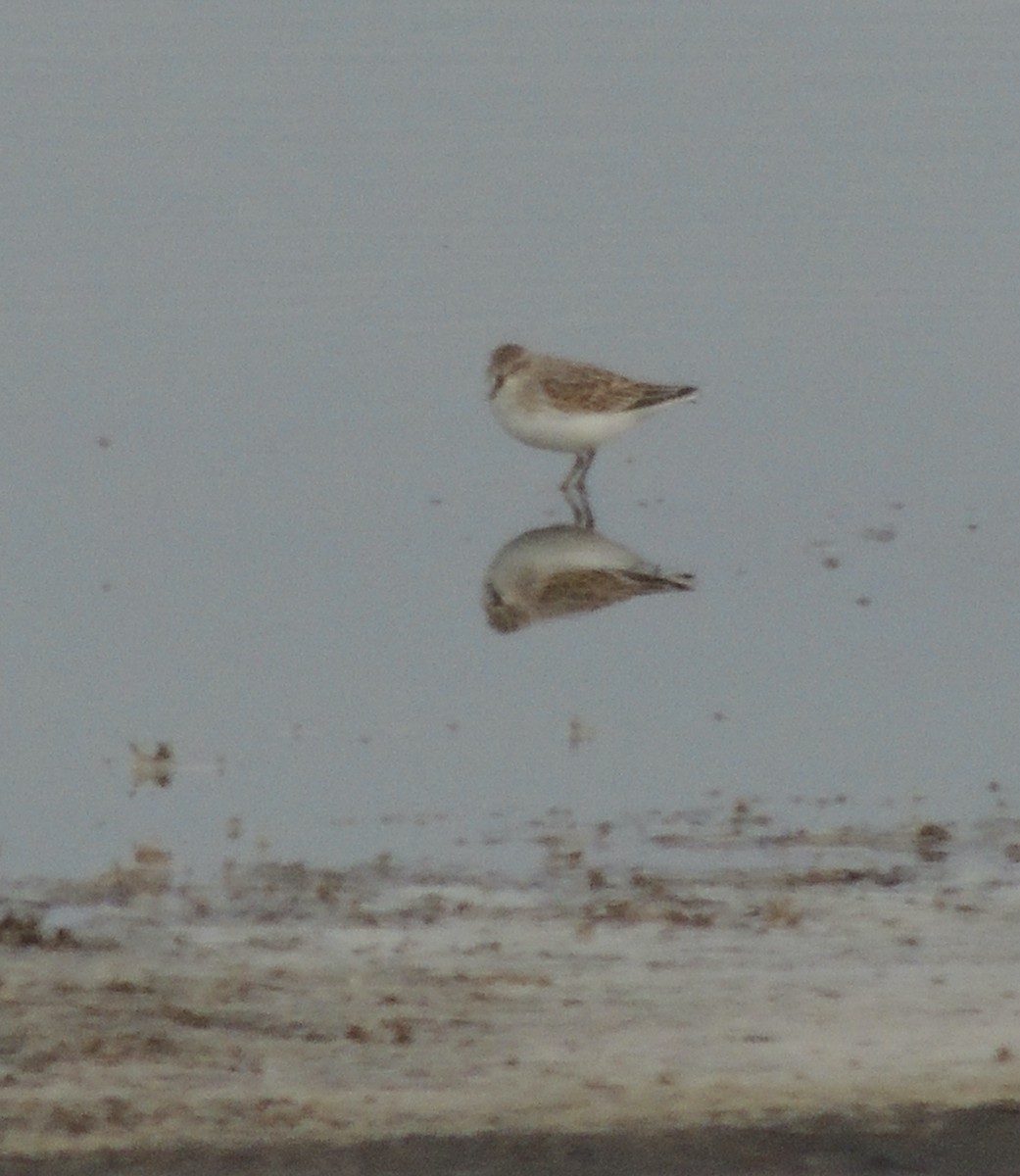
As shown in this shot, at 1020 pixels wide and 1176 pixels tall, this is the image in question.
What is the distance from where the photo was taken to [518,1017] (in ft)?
30.1

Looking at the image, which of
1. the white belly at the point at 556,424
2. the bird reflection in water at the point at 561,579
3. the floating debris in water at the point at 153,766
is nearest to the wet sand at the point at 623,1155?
the floating debris in water at the point at 153,766

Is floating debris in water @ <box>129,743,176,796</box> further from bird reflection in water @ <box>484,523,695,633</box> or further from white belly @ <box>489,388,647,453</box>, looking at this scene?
white belly @ <box>489,388,647,453</box>

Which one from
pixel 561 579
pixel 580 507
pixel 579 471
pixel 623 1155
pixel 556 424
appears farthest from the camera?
pixel 579 471

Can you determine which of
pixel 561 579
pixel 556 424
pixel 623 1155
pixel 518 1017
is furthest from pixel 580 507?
pixel 623 1155

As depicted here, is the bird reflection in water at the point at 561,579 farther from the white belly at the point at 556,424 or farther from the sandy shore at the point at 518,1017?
the sandy shore at the point at 518,1017

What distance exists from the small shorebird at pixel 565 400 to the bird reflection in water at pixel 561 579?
120cm

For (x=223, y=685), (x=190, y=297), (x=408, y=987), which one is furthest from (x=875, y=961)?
(x=190, y=297)

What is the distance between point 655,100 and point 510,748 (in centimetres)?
1458

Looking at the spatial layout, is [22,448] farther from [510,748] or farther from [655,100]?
[655,100]

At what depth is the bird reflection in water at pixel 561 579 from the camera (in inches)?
564

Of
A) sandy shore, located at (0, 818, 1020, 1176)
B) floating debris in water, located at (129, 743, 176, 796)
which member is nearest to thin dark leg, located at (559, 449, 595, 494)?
floating debris in water, located at (129, 743, 176, 796)

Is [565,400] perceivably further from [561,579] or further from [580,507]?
[561,579]

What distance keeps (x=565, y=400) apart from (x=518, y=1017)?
24.9 feet

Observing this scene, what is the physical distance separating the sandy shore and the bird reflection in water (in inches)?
144
